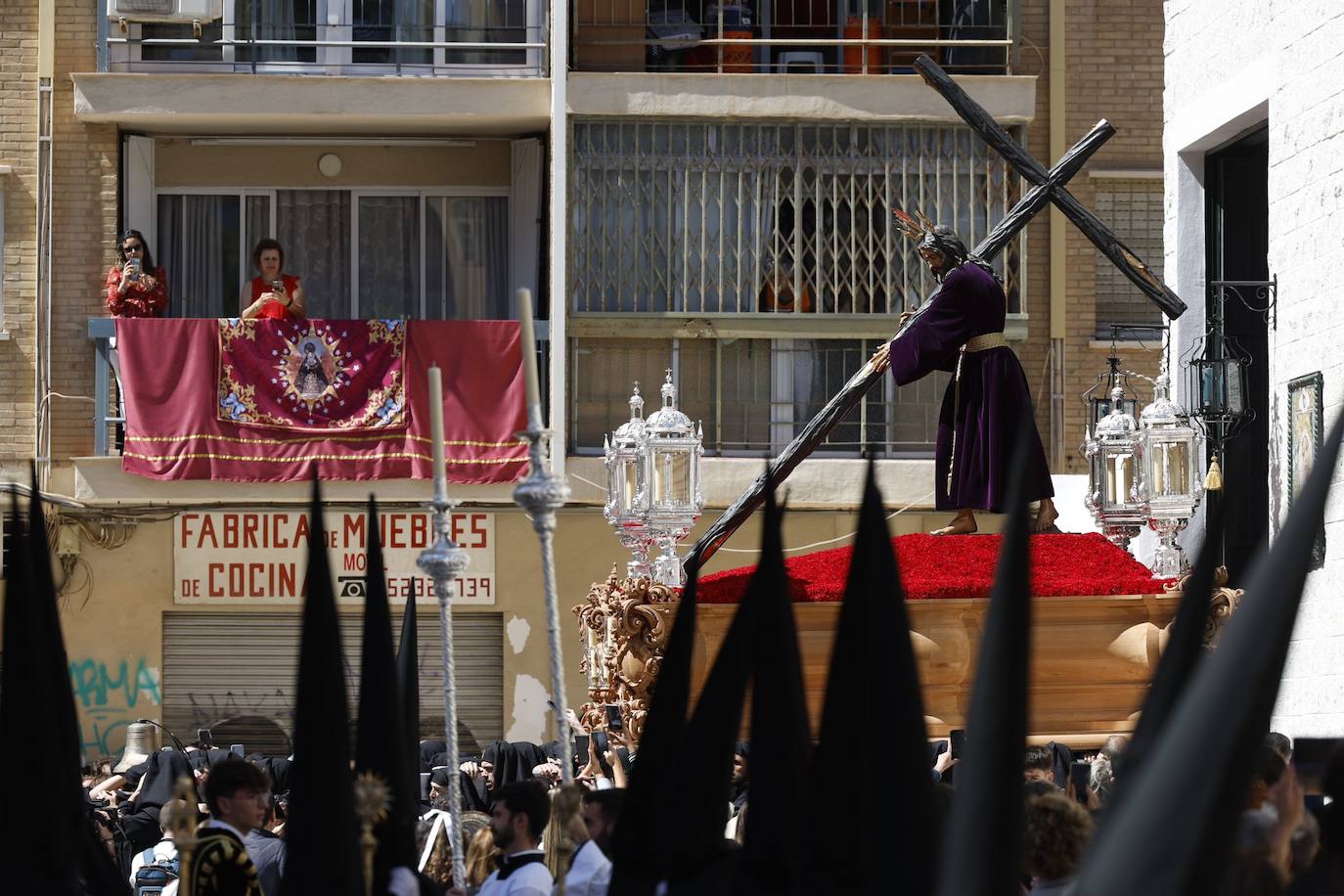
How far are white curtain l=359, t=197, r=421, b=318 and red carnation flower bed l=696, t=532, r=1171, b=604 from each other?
364 inches

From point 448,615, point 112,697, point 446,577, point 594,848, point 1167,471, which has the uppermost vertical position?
point 1167,471

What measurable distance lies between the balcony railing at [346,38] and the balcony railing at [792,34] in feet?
2.12

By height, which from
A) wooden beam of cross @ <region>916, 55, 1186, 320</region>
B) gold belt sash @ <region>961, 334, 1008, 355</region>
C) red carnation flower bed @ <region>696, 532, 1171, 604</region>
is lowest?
red carnation flower bed @ <region>696, 532, 1171, 604</region>

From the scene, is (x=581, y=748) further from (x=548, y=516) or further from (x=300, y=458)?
(x=300, y=458)

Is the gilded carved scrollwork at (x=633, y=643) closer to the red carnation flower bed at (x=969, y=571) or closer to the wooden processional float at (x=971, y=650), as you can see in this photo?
the wooden processional float at (x=971, y=650)

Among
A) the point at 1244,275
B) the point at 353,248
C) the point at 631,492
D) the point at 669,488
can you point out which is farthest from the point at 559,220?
the point at 669,488

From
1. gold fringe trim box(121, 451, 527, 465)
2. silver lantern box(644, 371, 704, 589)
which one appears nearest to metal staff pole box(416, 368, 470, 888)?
silver lantern box(644, 371, 704, 589)

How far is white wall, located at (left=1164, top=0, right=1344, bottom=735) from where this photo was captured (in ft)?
35.9

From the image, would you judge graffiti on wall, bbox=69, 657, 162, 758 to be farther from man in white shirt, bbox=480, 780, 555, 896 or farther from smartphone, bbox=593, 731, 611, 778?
man in white shirt, bbox=480, 780, 555, 896

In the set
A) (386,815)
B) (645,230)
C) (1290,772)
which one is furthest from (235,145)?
(1290,772)

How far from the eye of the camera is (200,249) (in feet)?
65.1

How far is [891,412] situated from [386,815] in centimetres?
1336

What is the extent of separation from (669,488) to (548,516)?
5397 mm

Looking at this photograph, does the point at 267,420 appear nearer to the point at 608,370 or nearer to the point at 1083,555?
the point at 608,370
